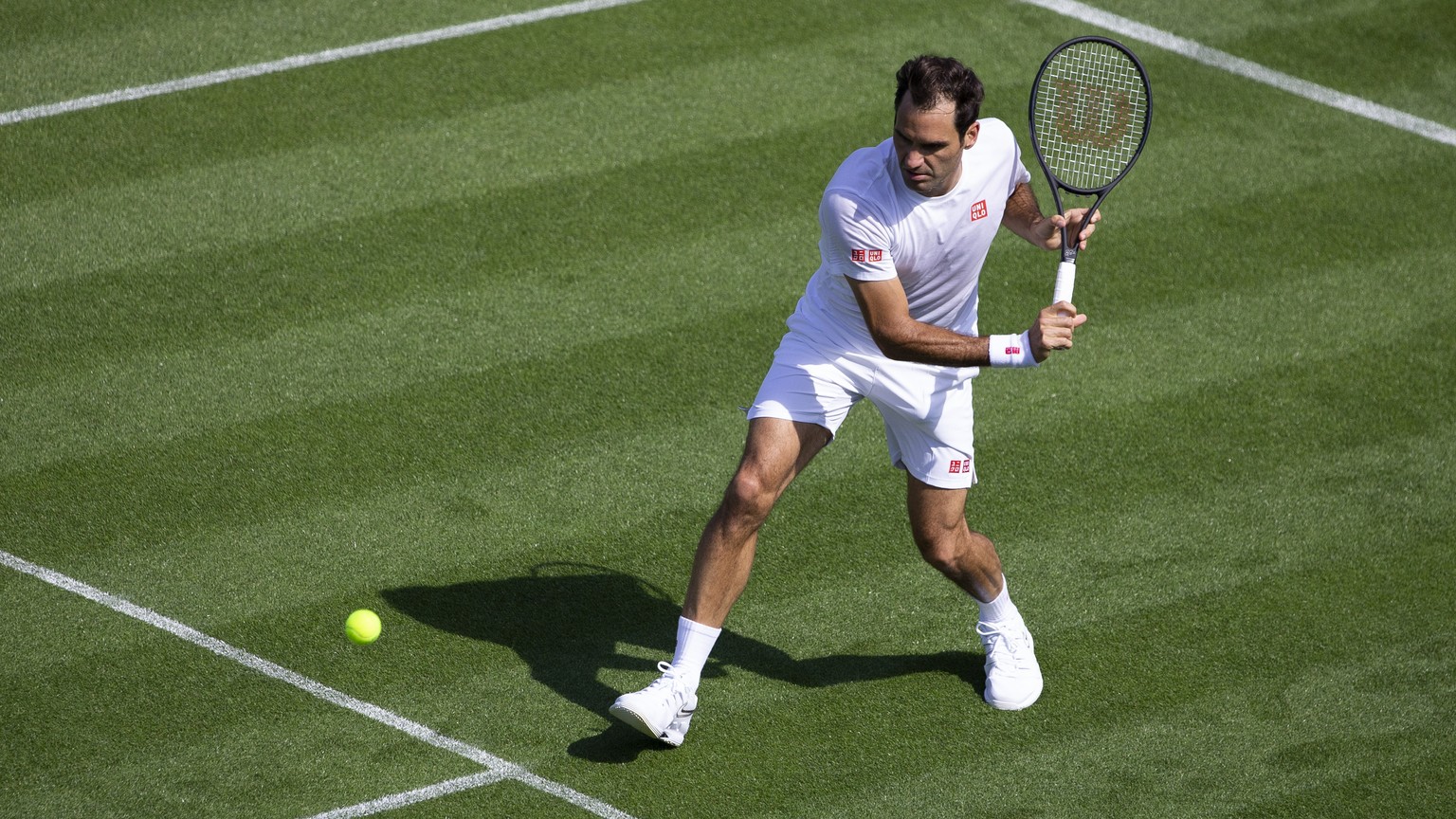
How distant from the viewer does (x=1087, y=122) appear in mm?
7211

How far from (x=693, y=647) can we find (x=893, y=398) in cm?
119

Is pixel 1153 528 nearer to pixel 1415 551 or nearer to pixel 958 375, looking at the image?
pixel 1415 551

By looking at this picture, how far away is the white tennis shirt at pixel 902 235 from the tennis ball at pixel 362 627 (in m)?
2.04

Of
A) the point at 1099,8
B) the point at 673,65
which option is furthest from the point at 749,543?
the point at 1099,8

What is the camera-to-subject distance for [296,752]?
5664 mm

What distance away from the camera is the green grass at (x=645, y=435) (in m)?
5.79

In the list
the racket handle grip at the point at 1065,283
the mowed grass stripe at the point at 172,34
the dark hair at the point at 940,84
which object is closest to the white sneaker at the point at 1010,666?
the racket handle grip at the point at 1065,283

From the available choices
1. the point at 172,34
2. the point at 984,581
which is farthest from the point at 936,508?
the point at 172,34

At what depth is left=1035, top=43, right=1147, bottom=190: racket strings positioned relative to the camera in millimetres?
6867

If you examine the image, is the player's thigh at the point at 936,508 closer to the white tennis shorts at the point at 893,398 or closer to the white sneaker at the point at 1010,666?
the white tennis shorts at the point at 893,398

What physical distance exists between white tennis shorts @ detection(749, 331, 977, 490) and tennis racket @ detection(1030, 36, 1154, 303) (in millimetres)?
664

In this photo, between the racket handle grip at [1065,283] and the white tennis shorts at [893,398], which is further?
the white tennis shorts at [893,398]

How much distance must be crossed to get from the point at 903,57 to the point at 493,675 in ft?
18.7

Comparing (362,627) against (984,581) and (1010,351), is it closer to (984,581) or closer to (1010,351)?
(984,581)
